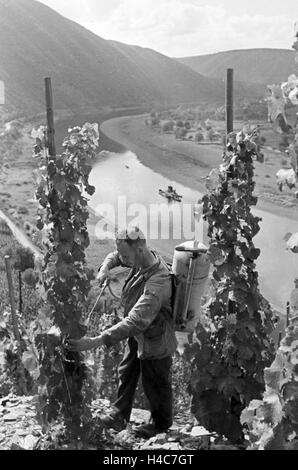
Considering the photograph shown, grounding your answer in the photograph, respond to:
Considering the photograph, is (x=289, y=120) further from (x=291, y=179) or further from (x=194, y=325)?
(x=194, y=325)

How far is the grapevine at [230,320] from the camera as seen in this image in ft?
18.4

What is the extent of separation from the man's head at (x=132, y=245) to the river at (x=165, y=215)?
13170 millimetres

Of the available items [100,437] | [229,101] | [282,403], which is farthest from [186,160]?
[282,403]

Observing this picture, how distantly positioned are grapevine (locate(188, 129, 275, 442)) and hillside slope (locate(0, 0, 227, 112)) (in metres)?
101

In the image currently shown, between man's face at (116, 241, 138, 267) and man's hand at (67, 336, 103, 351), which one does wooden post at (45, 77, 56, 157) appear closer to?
man's face at (116, 241, 138, 267)

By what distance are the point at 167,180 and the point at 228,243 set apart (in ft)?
147

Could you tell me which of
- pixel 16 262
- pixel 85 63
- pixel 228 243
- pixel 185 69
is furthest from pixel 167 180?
pixel 185 69

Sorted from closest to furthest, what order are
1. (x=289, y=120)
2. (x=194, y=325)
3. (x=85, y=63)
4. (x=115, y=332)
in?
(x=289, y=120) < (x=115, y=332) < (x=194, y=325) < (x=85, y=63)

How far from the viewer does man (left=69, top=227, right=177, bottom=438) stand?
5.02 m

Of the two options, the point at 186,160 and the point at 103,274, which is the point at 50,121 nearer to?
the point at 103,274

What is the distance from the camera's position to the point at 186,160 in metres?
60.1

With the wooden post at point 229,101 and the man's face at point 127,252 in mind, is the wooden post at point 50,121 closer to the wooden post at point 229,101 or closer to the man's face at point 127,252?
the man's face at point 127,252

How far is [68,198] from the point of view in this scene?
16.7 ft

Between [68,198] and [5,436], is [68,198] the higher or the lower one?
the higher one
